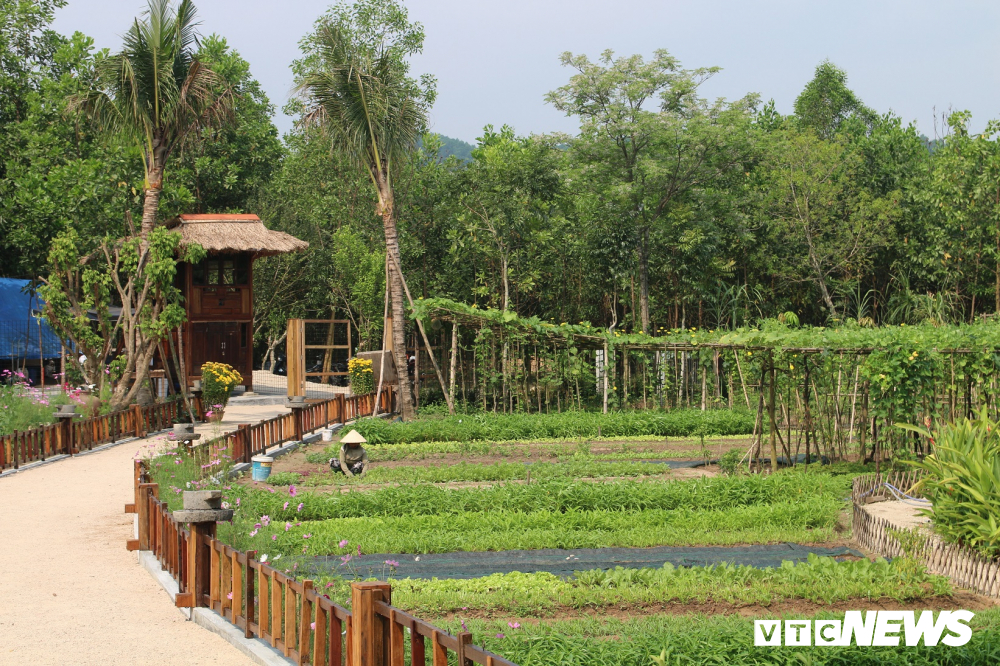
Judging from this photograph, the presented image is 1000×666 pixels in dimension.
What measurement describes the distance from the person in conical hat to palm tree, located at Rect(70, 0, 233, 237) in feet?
29.3

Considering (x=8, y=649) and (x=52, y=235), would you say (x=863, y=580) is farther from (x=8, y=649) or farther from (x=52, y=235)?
(x=52, y=235)

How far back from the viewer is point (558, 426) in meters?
17.5

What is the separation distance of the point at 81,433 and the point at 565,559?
10.4 meters

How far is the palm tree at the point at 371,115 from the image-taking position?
65.3 ft

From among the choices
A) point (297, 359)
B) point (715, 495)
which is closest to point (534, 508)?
point (715, 495)

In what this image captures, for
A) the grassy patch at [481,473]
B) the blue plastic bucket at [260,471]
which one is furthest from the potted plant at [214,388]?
the grassy patch at [481,473]

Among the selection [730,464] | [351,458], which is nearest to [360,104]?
[351,458]

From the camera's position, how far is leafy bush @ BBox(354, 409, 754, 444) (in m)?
16.8

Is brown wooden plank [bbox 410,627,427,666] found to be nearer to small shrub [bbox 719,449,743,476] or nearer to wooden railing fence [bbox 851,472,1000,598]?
wooden railing fence [bbox 851,472,1000,598]

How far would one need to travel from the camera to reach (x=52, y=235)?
26797mm

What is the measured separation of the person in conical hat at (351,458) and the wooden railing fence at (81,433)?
4.81 metres

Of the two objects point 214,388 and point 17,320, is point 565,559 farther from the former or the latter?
point 17,320

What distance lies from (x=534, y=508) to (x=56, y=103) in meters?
23.3

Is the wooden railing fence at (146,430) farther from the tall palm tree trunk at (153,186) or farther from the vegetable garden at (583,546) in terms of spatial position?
the tall palm tree trunk at (153,186)
